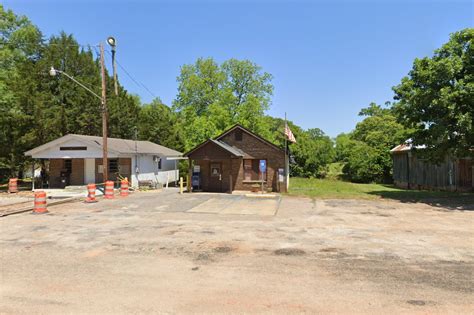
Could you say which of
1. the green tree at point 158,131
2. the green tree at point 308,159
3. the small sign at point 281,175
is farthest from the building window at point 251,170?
the green tree at point 158,131

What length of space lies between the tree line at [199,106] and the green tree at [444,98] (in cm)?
5

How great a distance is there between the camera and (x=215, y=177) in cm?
2559

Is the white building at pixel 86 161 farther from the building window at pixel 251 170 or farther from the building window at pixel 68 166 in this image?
the building window at pixel 251 170

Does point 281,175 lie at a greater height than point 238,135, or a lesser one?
lesser

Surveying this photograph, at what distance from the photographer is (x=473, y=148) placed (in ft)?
65.7

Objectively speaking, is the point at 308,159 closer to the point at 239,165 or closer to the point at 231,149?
the point at 239,165

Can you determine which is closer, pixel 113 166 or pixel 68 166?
pixel 68 166

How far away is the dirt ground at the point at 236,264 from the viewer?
215 inches

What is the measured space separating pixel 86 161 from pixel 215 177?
1093cm

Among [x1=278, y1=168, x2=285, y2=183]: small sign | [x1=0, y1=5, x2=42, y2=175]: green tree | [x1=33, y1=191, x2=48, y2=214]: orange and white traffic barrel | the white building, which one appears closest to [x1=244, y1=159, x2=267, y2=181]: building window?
[x1=278, y1=168, x2=285, y2=183]: small sign

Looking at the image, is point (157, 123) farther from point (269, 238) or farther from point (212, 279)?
point (212, 279)

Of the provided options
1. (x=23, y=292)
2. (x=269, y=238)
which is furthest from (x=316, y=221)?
(x=23, y=292)

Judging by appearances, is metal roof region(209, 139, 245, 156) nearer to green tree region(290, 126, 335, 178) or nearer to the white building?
the white building

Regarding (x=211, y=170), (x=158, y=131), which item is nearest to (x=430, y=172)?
(x=211, y=170)
